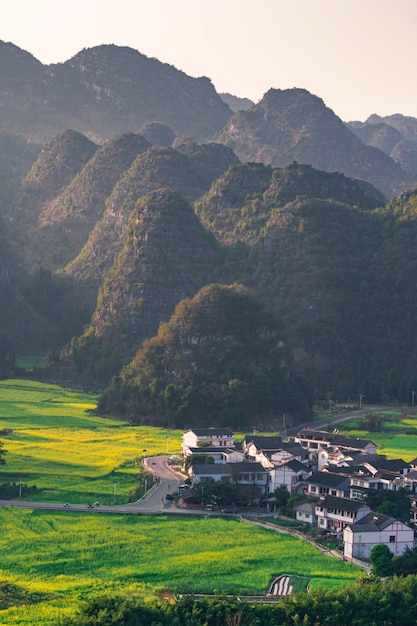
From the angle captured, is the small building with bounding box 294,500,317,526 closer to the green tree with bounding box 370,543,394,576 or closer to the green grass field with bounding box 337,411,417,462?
the green tree with bounding box 370,543,394,576

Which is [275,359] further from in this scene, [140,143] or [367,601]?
[140,143]

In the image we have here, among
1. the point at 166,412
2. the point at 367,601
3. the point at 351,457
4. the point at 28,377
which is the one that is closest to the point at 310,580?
the point at 367,601

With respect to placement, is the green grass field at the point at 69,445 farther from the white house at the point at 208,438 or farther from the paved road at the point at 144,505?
the white house at the point at 208,438

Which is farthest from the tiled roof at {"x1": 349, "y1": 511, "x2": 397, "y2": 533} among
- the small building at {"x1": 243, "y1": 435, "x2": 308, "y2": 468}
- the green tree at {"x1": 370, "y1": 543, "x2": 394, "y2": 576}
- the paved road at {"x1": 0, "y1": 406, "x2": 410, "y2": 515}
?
the small building at {"x1": 243, "y1": 435, "x2": 308, "y2": 468}

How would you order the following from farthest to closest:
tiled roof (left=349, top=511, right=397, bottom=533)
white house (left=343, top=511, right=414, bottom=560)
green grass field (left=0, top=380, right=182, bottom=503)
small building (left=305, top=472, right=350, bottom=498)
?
1. green grass field (left=0, top=380, right=182, bottom=503)
2. small building (left=305, top=472, right=350, bottom=498)
3. tiled roof (left=349, top=511, right=397, bottom=533)
4. white house (left=343, top=511, right=414, bottom=560)

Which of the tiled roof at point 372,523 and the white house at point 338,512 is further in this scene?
the white house at point 338,512

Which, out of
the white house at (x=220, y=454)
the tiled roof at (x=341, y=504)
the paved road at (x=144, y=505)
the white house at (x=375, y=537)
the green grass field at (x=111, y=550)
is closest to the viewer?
the green grass field at (x=111, y=550)

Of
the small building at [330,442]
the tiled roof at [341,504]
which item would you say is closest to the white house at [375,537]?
the tiled roof at [341,504]
